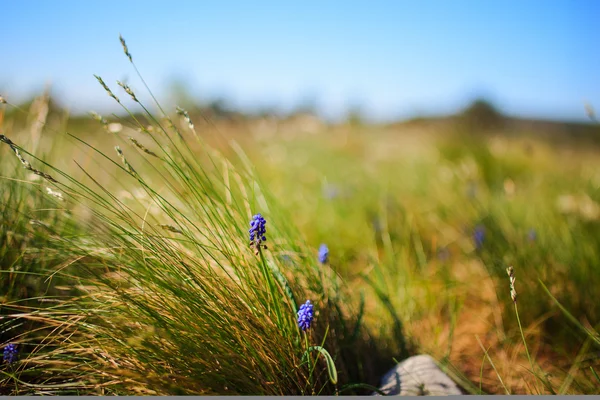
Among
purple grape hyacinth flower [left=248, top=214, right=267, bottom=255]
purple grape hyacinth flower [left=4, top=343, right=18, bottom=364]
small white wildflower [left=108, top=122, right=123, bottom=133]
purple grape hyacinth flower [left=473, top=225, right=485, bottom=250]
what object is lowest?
purple grape hyacinth flower [left=4, top=343, right=18, bottom=364]

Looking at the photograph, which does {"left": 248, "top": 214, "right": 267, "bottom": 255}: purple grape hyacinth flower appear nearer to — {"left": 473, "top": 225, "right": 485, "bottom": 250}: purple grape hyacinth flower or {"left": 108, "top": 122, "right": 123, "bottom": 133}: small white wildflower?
{"left": 108, "top": 122, "right": 123, "bottom": 133}: small white wildflower

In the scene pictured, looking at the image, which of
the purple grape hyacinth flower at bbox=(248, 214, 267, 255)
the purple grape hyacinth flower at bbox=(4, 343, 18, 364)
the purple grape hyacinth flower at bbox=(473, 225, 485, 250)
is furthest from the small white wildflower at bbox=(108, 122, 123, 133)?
the purple grape hyacinth flower at bbox=(473, 225, 485, 250)

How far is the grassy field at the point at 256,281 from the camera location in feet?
3.64

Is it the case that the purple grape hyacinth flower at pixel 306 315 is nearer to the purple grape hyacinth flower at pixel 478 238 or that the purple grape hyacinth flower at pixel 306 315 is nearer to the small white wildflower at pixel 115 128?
the small white wildflower at pixel 115 128

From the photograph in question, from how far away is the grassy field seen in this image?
1.11 metres

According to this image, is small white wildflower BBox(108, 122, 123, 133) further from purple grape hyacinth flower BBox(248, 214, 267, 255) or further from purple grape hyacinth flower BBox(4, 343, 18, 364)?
purple grape hyacinth flower BBox(4, 343, 18, 364)

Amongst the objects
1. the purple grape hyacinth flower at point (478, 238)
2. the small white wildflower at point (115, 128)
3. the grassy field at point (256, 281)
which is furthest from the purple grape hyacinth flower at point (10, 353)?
the purple grape hyacinth flower at point (478, 238)

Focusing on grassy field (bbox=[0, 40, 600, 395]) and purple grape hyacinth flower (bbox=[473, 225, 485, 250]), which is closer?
grassy field (bbox=[0, 40, 600, 395])

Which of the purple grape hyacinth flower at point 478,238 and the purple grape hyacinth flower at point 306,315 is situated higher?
the purple grape hyacinth flower at point 478,238

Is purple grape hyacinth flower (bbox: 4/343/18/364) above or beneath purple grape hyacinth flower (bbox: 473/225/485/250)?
beneath

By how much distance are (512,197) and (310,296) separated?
2389 millimetres

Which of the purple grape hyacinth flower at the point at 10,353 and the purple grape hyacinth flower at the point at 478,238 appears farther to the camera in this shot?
the purple grape hyacinth flower at the point at 478,238

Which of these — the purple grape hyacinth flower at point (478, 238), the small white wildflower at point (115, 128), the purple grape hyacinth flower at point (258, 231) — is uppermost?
the small white wildflower at point (115, 128)

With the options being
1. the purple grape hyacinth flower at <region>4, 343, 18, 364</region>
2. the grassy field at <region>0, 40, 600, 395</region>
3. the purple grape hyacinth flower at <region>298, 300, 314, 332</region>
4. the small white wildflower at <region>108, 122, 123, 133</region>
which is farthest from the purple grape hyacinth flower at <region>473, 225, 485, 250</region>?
the purple grape hyacinth flower at <region>4, 343, 18, 364</region>
